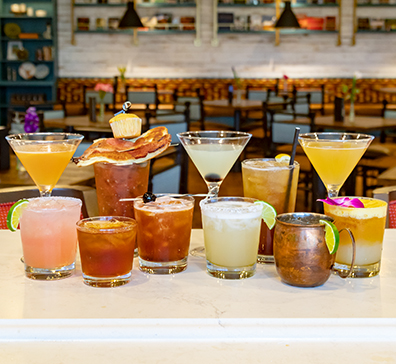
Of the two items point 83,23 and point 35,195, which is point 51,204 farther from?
point 83,23

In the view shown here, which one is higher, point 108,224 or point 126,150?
point 126,150

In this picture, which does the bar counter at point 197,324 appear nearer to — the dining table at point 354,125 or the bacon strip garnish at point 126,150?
the bacon strip garnish at point 126,150

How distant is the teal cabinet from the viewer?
8859mm

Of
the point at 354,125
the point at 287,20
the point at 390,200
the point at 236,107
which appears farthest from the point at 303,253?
the point at 287,20

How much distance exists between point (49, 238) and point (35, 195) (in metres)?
0.76

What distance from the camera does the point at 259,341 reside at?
0.78m

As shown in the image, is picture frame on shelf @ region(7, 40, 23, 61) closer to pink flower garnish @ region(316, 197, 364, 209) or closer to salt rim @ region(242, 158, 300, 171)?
salt rim @ region(242, 158, 300, 171)

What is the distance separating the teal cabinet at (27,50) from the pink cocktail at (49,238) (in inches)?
327

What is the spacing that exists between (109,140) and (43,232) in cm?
22

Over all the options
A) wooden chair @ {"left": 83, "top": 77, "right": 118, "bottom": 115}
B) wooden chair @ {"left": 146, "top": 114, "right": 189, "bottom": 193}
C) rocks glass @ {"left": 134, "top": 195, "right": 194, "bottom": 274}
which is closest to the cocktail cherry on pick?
rocks glass @ {"left": 134, "top": 195, "right": 194, "bottom": 274}

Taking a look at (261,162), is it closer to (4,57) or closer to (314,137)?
(314,137)

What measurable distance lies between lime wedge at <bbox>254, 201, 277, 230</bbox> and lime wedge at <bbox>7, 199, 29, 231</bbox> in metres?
0.44

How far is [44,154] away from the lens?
1065 mm

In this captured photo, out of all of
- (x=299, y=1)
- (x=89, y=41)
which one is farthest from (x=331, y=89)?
(x=89, y=41)
